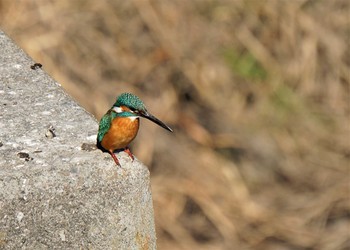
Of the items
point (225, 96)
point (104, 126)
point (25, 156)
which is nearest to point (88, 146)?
point (104, 126)

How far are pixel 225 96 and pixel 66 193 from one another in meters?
5.35

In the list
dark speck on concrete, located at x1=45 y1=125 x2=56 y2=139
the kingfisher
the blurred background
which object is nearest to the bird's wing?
the kingfisher

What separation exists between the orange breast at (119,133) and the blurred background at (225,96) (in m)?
4.09

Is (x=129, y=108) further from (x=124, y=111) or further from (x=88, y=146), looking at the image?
(x=88, y=146)

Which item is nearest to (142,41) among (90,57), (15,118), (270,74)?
(90,57)

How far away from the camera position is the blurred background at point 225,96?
7.16m

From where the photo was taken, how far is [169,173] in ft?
23.9

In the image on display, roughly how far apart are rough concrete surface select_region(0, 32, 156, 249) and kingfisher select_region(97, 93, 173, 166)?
0.11ft

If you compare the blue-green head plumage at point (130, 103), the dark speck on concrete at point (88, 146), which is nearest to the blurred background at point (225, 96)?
the blue-green head plumage at point (130, 103)

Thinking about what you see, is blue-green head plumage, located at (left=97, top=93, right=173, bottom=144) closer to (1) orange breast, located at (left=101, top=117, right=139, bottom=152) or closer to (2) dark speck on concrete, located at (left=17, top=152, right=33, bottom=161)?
(1) orange breast, located at (left=101, top=117, right=139, bottom=152)

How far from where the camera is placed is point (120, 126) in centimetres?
287

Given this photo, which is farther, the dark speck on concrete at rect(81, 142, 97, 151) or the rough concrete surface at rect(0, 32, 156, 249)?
the dark speck on concrete at rect(81, 142, 97, 151)

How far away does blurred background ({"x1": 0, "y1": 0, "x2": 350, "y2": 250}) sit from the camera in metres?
7.16

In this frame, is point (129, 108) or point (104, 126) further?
point (129, 108)
